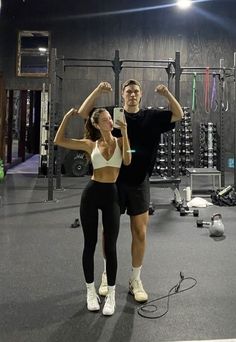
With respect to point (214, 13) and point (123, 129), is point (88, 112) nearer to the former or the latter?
point (123, 129)

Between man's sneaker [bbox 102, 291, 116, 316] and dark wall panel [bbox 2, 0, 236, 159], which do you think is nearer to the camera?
man's sneaker [bbox 102, 291, 116, 316]

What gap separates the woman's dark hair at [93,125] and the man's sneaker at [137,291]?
38.1 inches

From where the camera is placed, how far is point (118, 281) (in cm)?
278

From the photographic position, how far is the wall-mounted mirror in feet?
30.0

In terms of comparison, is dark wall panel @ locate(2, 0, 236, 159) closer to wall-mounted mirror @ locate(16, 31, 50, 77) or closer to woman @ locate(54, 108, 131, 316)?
wall-mounted mirror @ locate(16, 31, 50, 77)

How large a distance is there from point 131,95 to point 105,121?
25 cm

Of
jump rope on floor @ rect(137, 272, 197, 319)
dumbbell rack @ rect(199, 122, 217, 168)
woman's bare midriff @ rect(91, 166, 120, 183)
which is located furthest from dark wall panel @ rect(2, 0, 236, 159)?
woman's bare midriff @ rect(91, 166, 120, 183)

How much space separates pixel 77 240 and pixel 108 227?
5.45 ft

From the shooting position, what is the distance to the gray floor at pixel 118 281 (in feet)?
6.76

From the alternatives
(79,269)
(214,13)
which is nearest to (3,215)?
(79,269)

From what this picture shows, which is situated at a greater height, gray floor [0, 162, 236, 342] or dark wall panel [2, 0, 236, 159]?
dark wall panel [2, 0, 236, 159]

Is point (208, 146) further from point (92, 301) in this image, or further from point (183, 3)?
point (92, 301)

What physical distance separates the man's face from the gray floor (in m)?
1.23

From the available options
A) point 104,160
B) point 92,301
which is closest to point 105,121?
point 104,160
